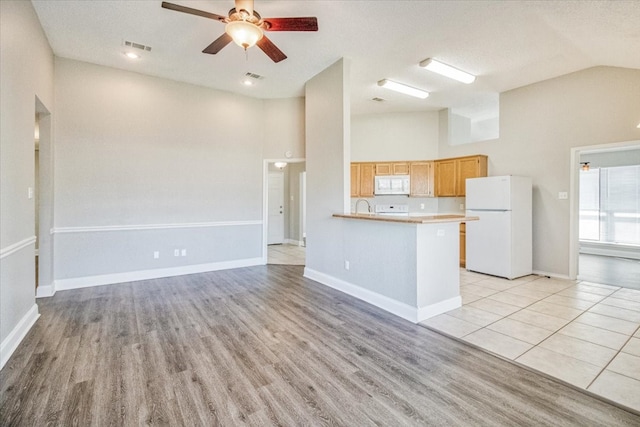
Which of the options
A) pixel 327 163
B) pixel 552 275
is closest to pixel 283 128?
pixel 327 163

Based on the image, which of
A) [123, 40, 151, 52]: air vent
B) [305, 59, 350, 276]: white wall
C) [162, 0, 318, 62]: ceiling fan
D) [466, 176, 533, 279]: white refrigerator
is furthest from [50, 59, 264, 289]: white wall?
[466, 176, 533, 279]: white refrigerator

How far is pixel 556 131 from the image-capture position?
488 cm

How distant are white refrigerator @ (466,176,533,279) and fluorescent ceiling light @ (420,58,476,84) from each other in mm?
1720

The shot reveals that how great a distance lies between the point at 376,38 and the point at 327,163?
1.79 metres

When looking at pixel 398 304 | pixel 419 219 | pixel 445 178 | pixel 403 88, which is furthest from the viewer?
pixel 445 178

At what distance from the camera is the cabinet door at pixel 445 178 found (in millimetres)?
6130

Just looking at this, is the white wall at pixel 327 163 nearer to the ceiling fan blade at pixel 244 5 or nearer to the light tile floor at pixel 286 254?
the light tile floor at pixel 286 254

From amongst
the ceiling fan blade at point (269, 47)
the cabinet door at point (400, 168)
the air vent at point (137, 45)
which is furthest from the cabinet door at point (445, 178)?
A: the air vent at point (137, 45)

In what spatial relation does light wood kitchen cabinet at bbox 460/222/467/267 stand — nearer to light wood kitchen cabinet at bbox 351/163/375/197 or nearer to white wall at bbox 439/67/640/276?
white wall at bbox 439/67/640/276

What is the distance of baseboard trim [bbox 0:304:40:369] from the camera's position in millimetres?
2354

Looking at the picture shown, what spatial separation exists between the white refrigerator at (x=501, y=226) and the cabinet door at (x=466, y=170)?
464 mm

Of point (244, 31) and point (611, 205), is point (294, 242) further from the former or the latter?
point (611, 205)

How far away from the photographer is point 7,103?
250cm

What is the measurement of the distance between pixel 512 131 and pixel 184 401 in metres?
6.34
